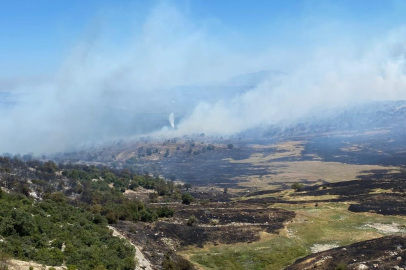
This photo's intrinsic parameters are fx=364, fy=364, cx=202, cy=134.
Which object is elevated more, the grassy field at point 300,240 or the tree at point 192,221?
the tree at point 192,221

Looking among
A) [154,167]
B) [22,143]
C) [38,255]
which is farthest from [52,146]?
[38,255]

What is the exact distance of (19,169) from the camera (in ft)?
228

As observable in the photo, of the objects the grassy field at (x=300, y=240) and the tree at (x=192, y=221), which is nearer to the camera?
the grassy field at (x=300, y=240)

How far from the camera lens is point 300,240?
3825 centimetres

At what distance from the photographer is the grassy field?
33.3 metres

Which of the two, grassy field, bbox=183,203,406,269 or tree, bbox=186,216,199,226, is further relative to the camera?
tree, bbox=186,216,199,226

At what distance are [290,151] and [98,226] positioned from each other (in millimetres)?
136011

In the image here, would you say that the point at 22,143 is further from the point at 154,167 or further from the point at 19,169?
the point at 19,169

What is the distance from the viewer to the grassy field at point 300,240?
33.3 meters

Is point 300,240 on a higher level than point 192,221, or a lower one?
lower

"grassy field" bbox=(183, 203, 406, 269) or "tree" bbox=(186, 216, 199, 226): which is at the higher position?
"tree" bbox=(186, 216, 199, 226)

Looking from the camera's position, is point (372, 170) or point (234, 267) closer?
point (234, 267)

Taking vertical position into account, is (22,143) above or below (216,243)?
above

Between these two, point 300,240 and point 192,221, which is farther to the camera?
point 192,221
